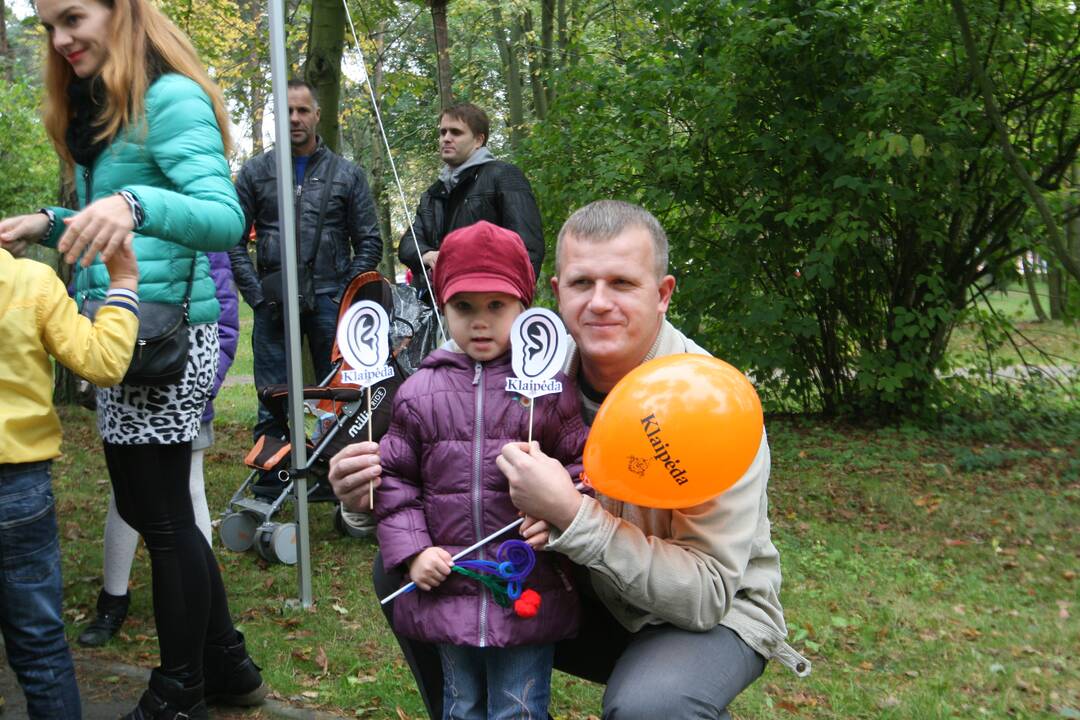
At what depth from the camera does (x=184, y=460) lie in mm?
2830

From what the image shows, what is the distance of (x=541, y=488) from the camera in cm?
198

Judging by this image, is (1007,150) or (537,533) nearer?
(537,533)

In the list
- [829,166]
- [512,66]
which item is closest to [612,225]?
[829,166]

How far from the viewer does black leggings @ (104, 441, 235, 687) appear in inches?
108

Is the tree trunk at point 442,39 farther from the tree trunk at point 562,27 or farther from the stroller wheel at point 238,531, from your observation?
the stroller wheel at point 238,531

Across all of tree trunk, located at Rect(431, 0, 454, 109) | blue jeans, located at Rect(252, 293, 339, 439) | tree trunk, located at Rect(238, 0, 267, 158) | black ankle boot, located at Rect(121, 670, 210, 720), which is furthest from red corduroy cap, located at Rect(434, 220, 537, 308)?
tree trunk, located at Rect(238, 0, 267, 158)

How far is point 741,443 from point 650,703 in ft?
1.78

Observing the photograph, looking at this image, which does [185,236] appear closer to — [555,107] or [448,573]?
[448,573]

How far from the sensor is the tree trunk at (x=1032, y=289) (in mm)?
8312

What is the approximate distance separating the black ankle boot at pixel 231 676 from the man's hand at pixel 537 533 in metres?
1.59

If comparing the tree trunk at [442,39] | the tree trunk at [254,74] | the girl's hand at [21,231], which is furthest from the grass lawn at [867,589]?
the tree trunk at [254,74]

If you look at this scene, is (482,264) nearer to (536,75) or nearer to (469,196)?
(469,196)

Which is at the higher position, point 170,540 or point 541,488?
point 541,488

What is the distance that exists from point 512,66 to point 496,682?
17513 millimetres
